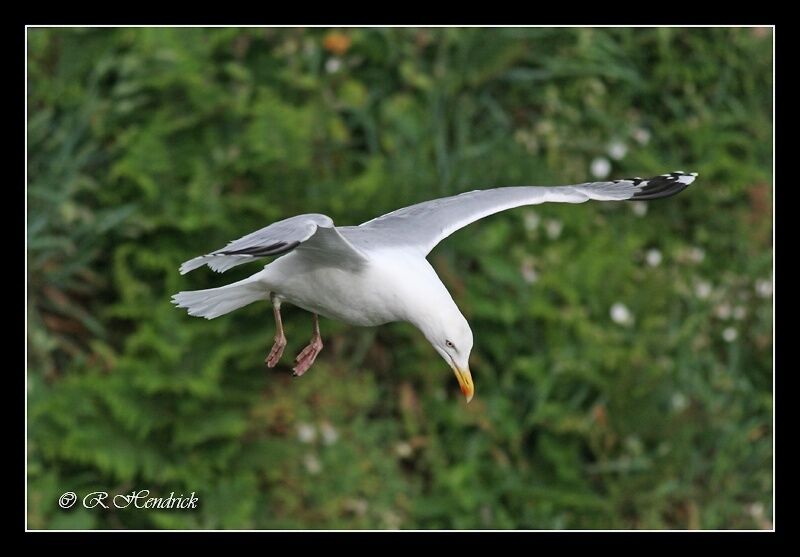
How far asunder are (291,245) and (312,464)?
8.46ft

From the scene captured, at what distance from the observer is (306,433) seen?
17.5ft

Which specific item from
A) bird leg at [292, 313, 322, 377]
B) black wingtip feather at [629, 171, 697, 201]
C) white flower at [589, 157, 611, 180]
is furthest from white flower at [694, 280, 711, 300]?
bird leg at [292, 313, 322, 377]

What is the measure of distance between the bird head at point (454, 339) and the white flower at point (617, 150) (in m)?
2.91

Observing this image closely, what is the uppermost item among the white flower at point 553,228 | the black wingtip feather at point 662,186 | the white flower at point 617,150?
the white flower at point 617,150

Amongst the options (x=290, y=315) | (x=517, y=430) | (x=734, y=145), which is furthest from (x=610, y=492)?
(x=734, y=145)

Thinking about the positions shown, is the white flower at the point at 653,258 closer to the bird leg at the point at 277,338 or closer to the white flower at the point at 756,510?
the white flower at the point at 756,510

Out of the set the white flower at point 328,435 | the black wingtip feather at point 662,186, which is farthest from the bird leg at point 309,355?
the white flower at point 328,435

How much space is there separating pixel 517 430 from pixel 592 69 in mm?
1655

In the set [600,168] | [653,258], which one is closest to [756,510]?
[653,258]

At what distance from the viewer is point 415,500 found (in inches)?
216

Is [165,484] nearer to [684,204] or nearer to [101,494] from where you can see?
[101,494]

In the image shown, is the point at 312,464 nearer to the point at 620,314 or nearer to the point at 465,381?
the point at 620,314

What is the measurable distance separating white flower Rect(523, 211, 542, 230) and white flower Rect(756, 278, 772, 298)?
1057 mm

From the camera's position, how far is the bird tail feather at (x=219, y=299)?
3.62 m
